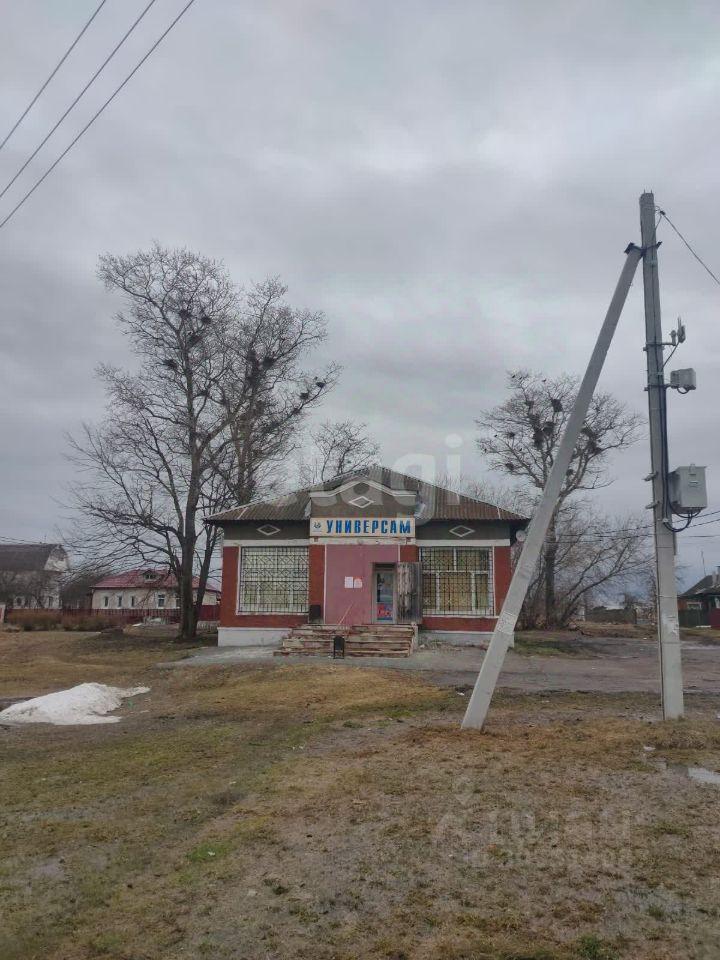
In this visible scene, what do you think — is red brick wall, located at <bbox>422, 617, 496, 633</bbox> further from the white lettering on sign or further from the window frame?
the window frame

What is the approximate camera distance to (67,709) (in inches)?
453

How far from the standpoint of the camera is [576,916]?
3.90 meters

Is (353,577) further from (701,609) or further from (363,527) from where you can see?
(701,609)

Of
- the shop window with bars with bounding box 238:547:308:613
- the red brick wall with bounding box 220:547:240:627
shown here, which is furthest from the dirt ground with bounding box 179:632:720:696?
the shop window with bars with bounding box 238:547:308:613

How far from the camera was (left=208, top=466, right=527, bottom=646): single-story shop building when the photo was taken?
2403 centimetres

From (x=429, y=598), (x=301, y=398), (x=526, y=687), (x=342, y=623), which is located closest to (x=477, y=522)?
(x=429, y=598)

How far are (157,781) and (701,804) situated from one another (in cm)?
500

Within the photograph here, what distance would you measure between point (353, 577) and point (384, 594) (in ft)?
4.69

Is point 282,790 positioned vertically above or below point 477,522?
below

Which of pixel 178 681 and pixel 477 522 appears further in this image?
pixel 477 522

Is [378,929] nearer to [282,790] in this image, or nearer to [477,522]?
[282,790]

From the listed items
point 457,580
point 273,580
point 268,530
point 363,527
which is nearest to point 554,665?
point 457,580

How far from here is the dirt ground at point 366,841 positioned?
3.77 m

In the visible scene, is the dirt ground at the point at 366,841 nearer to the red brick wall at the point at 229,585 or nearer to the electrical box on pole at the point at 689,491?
the electrical box on pole at the point at 689,491
